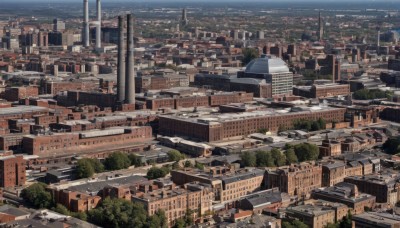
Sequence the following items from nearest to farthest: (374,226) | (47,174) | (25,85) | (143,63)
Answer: (374,226) → (47,174) → (25,85) → (143,63)

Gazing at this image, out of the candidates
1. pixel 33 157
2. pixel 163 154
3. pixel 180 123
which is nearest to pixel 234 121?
pixel 180 123

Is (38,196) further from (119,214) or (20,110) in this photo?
(20,110)

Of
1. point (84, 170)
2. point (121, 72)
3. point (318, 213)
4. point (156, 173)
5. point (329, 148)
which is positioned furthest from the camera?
point (121, 72)

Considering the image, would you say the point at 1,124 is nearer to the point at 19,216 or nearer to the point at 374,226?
the point at 19,216

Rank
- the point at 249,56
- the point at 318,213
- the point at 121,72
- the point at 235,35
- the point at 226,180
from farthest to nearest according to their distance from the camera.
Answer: the point at 235,35 → the point at 249,56 → the point at 121,72 → the point at 226,180 → the point at 318,213

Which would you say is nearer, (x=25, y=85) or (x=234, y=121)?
(x=234, y=121)

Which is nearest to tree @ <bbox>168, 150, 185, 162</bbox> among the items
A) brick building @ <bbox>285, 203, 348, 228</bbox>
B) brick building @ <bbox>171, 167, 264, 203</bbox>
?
brick building @ <bbox>171, 167, 264, 203</bbox>

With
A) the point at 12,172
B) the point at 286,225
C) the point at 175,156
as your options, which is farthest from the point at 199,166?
the point at 286,225
